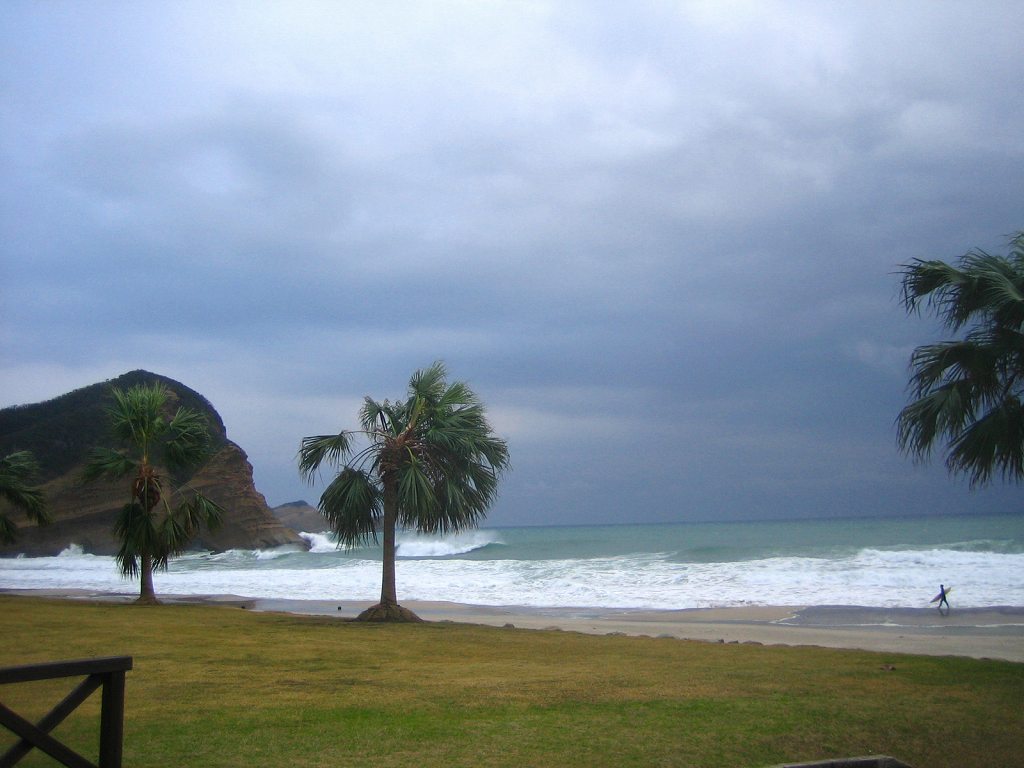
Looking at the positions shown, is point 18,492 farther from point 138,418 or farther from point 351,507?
point 351,507

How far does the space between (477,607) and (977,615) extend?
14.2 metres

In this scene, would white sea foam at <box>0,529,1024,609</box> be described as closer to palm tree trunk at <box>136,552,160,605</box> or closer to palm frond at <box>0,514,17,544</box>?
palm frond at <box>0,514,17,544</box>

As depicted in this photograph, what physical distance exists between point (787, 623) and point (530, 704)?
14.6m

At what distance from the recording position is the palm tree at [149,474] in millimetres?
24656

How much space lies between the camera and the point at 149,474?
81.5 feet

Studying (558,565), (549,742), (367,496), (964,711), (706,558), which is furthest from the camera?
(706,558)

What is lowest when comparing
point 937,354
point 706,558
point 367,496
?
point 706,558

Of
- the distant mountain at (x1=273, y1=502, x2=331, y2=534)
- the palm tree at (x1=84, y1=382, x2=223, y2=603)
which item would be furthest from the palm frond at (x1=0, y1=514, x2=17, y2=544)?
the distant mountain at (x1=273, y1=502, x2=331, y2=534)

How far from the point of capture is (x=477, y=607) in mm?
27828

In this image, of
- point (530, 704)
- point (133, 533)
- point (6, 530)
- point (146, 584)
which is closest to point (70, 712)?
point (530, 704)

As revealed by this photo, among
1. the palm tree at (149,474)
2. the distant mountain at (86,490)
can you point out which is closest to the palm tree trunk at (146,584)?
the palm tree at (149,474)

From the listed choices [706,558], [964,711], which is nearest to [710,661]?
[964,711]

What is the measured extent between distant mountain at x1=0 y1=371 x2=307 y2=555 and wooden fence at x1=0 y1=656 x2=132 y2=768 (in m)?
64.7

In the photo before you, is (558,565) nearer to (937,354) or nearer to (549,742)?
(937,354)
